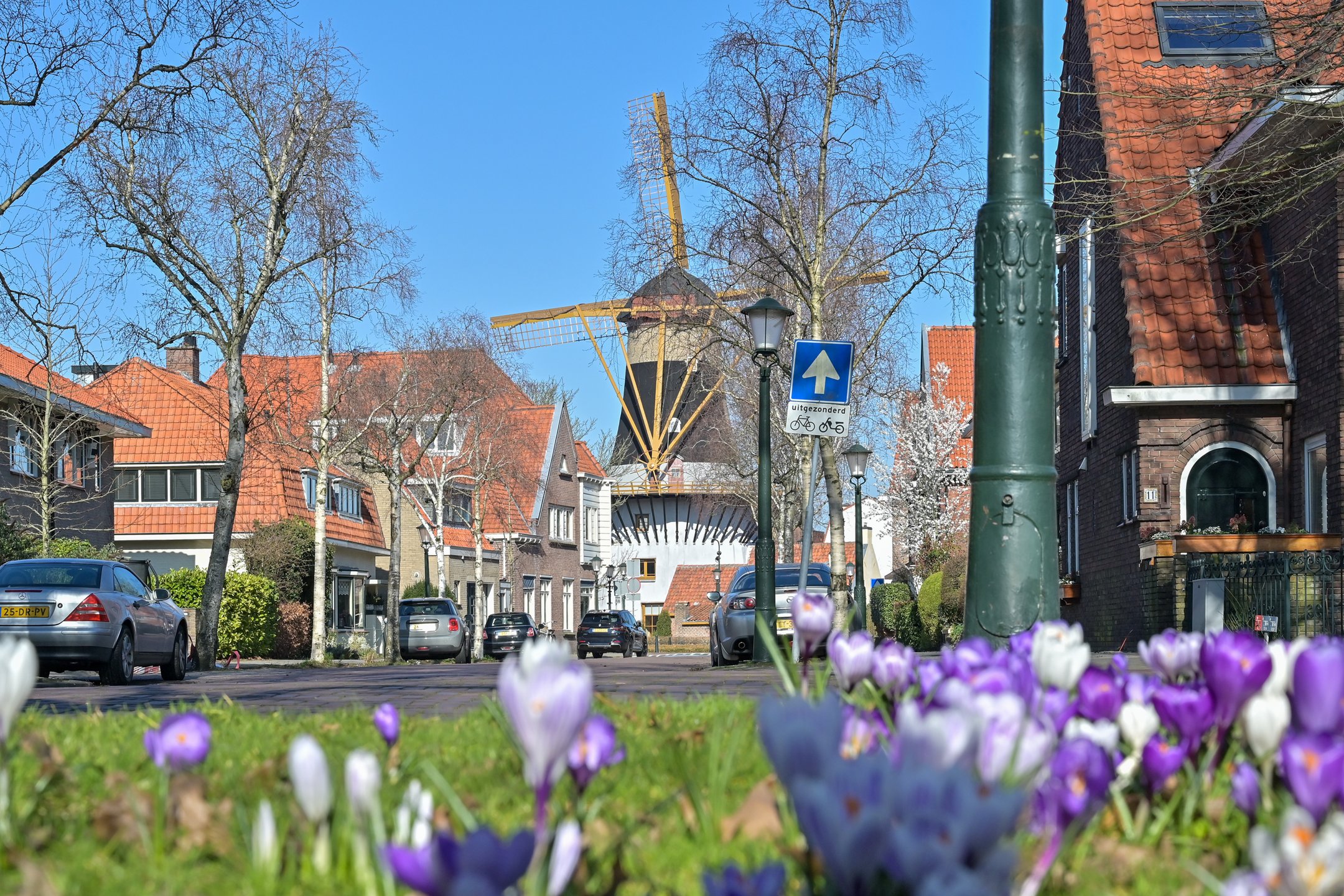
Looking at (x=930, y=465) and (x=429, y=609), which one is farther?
(x=930, y=465)

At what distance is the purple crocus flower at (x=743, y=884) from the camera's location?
1954mm

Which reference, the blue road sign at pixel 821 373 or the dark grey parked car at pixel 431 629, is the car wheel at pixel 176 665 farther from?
the dark grey parked car at pixel 431 629

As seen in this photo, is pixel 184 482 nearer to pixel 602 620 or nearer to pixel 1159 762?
pixel 602 620

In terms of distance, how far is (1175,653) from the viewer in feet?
12.2

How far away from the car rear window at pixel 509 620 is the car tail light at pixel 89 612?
2795 centimetres

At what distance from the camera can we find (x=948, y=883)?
5.87 ft

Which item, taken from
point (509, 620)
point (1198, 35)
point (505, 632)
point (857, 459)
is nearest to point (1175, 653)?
point (1198, 35)

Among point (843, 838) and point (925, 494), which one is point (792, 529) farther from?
point (843, 838)

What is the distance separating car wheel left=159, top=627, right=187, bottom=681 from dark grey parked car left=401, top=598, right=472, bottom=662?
66.6 ft

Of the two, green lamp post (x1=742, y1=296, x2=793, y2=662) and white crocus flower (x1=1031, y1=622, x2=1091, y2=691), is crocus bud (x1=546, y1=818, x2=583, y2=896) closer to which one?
white crocus flower (x1=1031, y1=622, x2=1091, y2=691)

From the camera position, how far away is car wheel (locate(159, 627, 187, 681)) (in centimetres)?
1980

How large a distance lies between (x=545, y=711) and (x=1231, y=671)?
1691 millimetres

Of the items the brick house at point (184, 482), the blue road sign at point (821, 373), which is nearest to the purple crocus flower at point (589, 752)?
the blue road sign at point (821, 373)

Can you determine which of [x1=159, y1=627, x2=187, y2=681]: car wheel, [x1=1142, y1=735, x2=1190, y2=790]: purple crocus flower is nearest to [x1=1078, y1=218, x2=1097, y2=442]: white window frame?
[x1=159, y1=627, x2=187, y2=681]: car wheel
